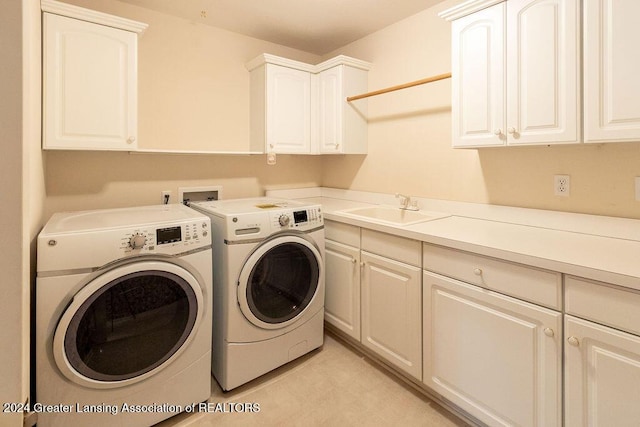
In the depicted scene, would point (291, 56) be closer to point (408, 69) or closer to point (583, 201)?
point (408, 69)

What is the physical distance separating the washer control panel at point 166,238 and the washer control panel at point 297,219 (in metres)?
0.40

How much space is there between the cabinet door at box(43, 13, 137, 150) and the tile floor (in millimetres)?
1536

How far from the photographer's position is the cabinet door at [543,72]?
1.41 metres

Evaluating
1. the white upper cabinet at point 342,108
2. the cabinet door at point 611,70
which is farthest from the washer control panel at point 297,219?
the cabinet door at point 611,70

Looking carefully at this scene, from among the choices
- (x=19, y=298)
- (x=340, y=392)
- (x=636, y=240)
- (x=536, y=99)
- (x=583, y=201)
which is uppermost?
(x=536, y=99)

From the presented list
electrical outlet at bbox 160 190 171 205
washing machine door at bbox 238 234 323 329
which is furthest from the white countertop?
electrical outlet at bbox 160 190 171 205

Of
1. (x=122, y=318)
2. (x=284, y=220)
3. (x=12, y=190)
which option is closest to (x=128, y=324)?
(x=122, y=318)

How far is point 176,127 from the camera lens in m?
2.39

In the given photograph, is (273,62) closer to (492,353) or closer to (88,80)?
(88,80)

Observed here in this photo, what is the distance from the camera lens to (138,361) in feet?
4.97

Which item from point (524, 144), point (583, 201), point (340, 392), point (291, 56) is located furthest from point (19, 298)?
point (291, 56)

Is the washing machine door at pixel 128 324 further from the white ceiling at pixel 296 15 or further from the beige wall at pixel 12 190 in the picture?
the white ceiling at pixel 296 15

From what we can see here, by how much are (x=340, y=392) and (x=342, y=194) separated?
1652mm

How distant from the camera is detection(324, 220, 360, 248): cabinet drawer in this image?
212 centimetres
